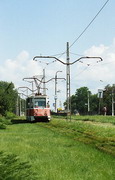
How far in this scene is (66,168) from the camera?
682 centimetres

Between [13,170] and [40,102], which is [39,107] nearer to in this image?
[40,102]

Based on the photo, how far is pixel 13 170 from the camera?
4.87 meters

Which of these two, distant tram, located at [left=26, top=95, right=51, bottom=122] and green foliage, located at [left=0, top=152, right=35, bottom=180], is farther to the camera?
distant tram, located at [left=26, top=95, right=51, bottom=122]

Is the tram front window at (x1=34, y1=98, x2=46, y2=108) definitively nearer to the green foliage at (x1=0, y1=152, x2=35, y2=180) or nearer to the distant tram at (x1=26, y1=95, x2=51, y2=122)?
the distant tram at (x1=26, y1=95, x2=51, y2=122)

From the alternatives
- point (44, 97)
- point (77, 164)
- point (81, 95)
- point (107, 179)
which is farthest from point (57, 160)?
point (81, 95)

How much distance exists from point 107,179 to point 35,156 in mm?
3097

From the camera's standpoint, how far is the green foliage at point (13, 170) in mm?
4559

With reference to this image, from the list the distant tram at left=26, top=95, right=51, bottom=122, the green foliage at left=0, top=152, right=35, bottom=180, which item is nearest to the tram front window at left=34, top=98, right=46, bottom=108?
the distant tram at left=26, top=95, right=51, bottom=122

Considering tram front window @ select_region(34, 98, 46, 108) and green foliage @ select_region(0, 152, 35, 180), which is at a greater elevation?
tram front window @ select_region(34, 98, 46, 108)

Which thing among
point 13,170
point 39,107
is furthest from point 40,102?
point 13,170

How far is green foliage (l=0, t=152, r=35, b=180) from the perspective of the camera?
15.0ft

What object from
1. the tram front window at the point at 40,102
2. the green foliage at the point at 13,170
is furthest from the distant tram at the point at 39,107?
the green foliage at the point at 13,170

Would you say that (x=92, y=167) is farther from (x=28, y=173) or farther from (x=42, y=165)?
(x=28, y=173)

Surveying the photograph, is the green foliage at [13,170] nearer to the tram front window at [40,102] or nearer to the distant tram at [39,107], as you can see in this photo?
the distant tram at [39,107]
